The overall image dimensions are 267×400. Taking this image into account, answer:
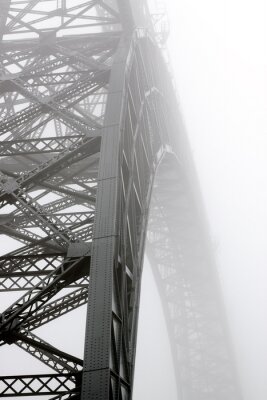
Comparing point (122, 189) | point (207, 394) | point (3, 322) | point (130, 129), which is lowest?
point (3, 322)

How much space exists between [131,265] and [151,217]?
21.7 metres

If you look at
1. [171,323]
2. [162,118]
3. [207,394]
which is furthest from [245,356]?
[162,118]

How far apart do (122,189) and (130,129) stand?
8.45ft

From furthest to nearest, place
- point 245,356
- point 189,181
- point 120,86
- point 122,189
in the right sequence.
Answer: point 245,356 < point 189,181 < point 120,86 < point 122,189

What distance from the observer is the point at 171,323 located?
36656 mm

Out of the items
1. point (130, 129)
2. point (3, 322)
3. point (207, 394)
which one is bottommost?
point (3, 322)

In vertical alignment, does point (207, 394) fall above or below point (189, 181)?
below

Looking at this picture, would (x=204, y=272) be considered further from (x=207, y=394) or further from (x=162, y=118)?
(x=162, y=118)

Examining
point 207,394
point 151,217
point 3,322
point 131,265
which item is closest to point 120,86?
point 131,265

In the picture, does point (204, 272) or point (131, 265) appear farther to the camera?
point (204, 272)

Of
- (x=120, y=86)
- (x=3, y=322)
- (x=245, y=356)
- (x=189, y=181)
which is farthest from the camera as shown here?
(x=245, y=356)

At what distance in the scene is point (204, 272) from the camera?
35.6 meters

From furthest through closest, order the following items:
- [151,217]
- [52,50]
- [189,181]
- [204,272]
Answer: [204,272]
[151,217]
[189,181]
[52,50]

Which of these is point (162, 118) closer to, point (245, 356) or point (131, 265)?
point (131, 265)
